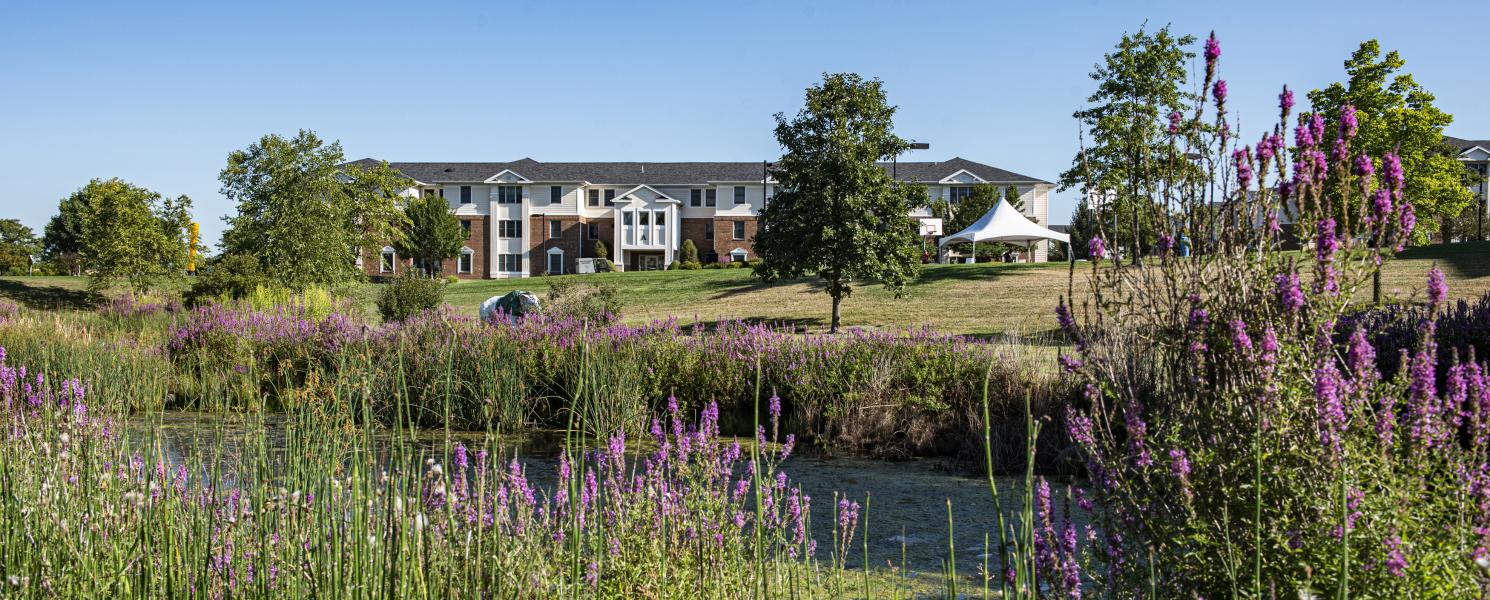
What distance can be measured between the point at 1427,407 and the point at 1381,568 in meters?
0.43

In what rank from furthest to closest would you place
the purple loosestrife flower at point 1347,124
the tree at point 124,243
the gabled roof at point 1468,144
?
the gabled roof at point 1468,144
the tree at point 124,243
the purple loosestrife flower at point 1347,124

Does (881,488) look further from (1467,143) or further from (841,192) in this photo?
(1467,143)

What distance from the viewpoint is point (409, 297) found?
19484 millimetres

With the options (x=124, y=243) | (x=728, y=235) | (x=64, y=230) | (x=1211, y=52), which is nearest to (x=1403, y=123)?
(x=1211, y=52)

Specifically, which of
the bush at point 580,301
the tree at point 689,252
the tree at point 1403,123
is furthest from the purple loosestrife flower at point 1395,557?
the tree at point 689,252

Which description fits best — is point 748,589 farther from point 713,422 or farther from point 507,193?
point 507,193

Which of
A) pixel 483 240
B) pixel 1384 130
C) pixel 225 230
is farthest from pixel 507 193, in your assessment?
pixel 1384 130

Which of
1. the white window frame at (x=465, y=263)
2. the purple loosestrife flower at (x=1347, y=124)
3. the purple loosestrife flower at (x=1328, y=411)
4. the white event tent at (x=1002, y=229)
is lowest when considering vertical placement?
the purple loosestrife flower at (x=1328, y=411)

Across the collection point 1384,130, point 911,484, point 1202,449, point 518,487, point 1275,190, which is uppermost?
point 1384,130

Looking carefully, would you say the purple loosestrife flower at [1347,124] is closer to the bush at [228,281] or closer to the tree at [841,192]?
the tree at [841,192]

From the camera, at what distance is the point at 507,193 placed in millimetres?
62844

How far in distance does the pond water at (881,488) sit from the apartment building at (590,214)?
173 feet

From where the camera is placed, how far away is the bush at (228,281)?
20041mm

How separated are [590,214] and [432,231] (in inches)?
467
